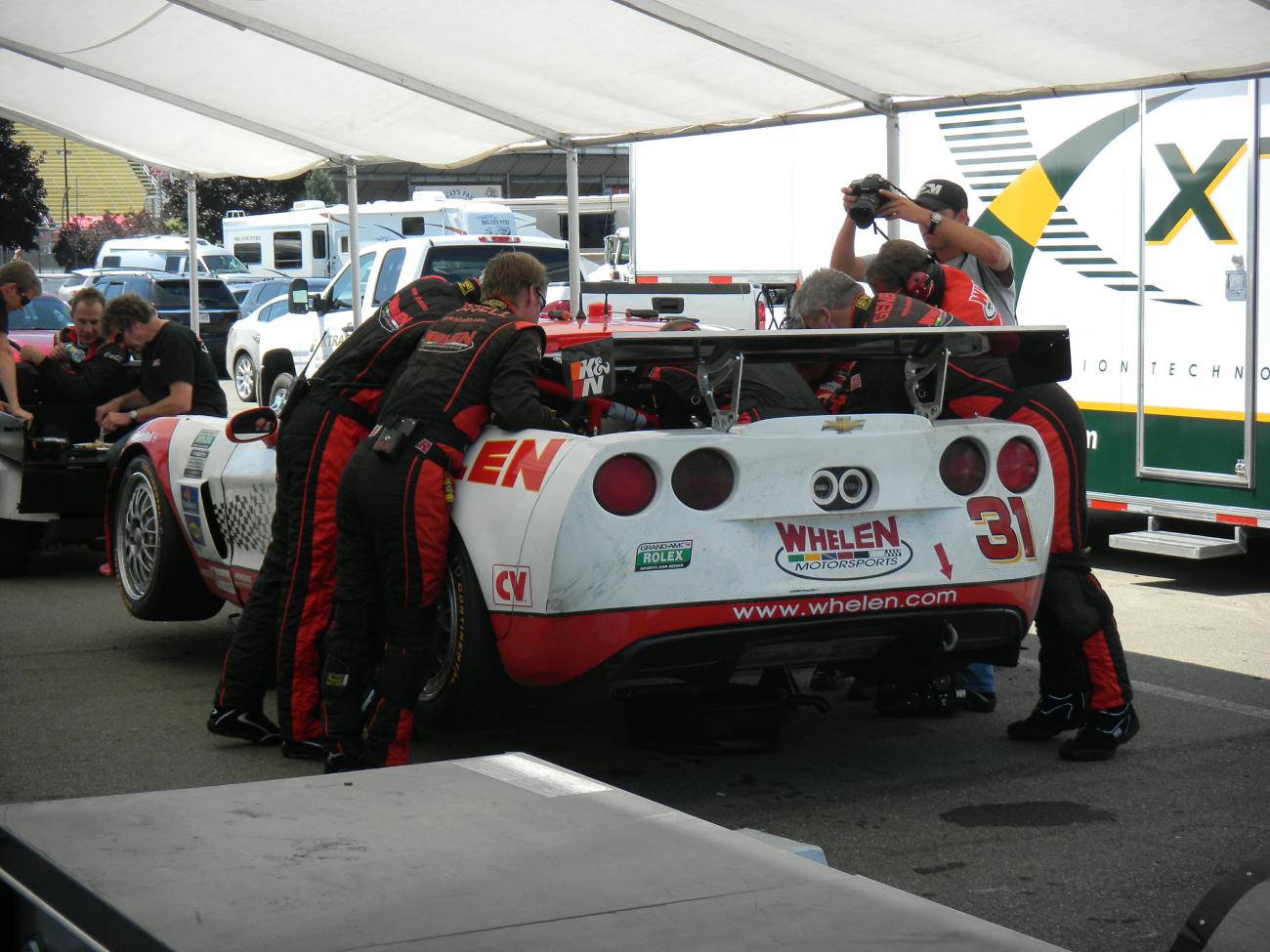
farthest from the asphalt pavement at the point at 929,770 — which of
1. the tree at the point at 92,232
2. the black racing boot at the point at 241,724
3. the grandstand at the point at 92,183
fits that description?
the grandstand at the point at 92,183

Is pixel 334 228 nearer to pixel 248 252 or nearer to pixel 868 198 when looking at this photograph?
pixel 248 252

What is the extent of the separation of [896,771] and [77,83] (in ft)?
29.7

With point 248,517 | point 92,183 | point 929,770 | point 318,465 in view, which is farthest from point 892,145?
point 92,183

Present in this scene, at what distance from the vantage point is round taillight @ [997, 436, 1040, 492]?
4.82 meters

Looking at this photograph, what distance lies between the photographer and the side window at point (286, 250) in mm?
32844

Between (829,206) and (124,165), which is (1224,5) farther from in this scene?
(124,165)

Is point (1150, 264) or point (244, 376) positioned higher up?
point (1150, 264)

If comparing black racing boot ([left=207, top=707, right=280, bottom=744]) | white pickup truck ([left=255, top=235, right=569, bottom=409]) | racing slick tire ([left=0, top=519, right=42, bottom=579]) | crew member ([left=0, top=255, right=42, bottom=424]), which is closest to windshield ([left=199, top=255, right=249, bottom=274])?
white pickup truck ([left=255, top=235, right=569, bottom=409])

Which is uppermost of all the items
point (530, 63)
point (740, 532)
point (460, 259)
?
point (530, 63)

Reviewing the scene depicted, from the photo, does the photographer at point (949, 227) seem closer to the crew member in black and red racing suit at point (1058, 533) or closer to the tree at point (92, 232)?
the crew member in black and red racing suit at point (1058, 533)

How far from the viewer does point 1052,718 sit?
533 centimetres

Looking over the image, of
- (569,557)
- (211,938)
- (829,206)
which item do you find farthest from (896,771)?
(829,206)

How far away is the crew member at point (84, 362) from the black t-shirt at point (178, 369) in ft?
1.68

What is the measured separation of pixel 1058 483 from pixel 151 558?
3.68 metres
